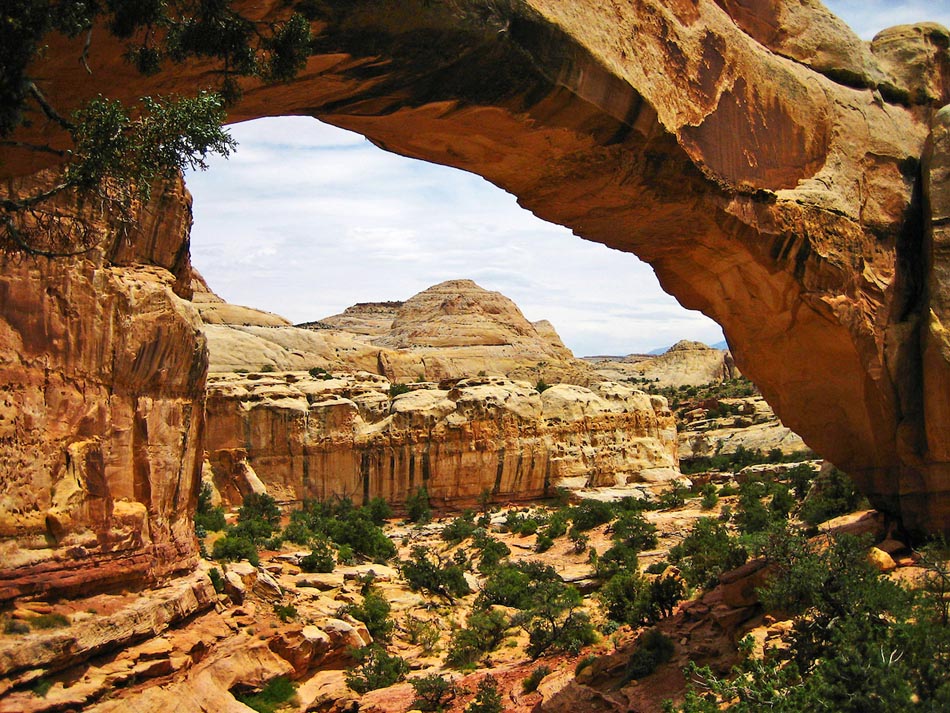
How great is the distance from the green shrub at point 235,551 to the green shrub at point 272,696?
22.5 ft

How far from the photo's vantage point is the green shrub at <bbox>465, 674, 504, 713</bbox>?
14102 millimetres

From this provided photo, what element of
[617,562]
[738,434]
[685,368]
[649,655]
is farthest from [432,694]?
[685,368]

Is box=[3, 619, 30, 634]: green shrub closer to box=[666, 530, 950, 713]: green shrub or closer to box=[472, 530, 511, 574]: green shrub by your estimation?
box=[666, 530, 950, 713]: green shrub

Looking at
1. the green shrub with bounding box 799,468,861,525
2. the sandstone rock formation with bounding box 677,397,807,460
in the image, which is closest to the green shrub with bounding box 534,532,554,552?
the green shrub with bounding box 799,468,861,525

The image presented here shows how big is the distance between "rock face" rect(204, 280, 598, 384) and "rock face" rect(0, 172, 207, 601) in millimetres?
31535

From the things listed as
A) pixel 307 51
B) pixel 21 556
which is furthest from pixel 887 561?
pixel 21 556

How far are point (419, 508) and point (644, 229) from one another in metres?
29.0

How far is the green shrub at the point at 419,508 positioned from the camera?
38.9 metres

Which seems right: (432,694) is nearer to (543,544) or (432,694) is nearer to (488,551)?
(488,551)

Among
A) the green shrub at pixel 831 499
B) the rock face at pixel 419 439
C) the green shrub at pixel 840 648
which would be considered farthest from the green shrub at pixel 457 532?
the green shrub at pixel 840 648

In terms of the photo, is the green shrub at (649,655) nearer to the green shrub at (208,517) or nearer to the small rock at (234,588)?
the small rock at (234,588)

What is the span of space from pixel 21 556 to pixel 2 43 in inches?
288

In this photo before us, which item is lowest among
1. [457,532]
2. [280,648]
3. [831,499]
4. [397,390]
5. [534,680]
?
[457,532]

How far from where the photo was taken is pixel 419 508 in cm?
3950
